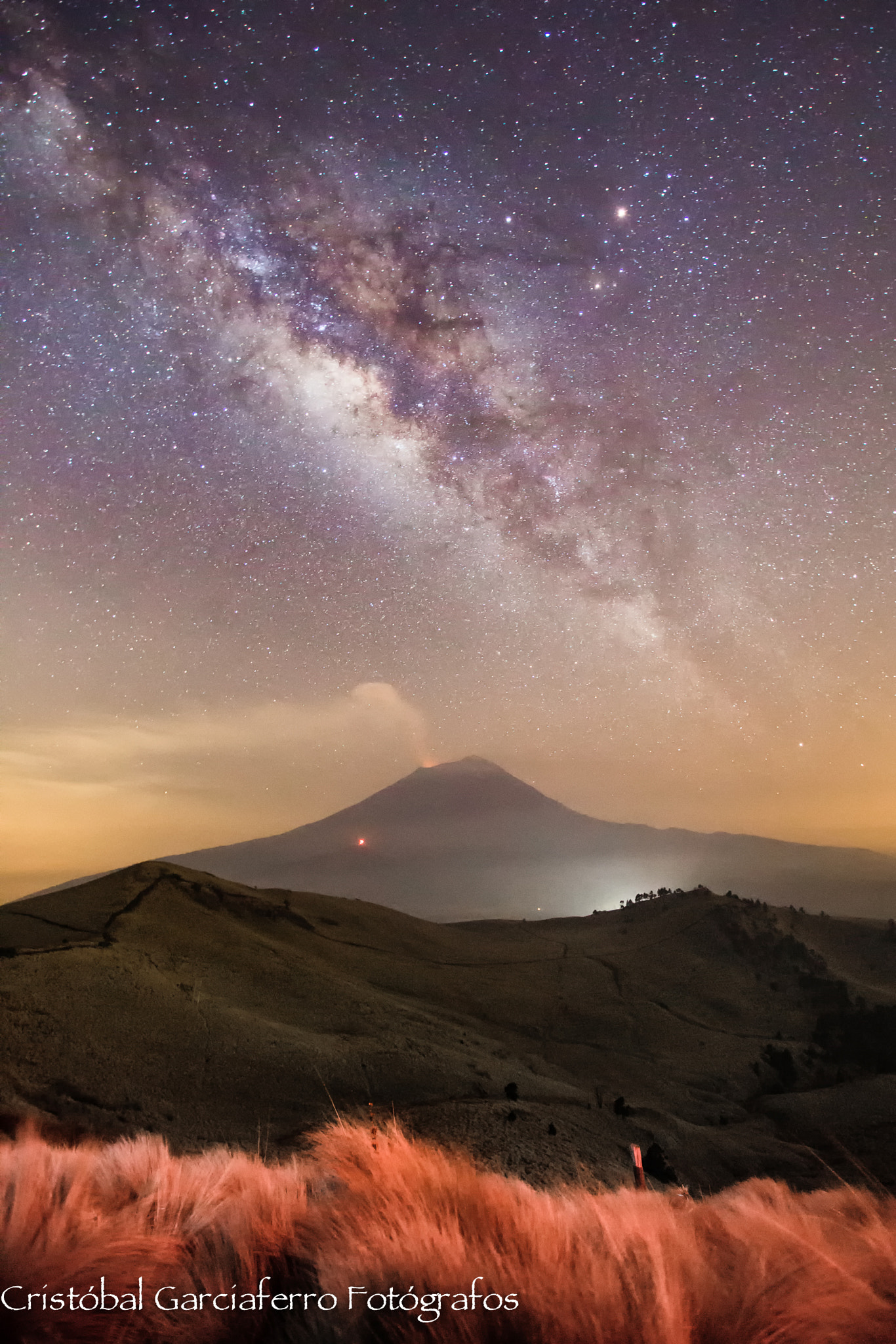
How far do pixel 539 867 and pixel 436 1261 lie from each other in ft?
475

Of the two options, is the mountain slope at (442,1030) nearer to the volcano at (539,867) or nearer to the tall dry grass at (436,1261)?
the tall dry grass at (436,1261)

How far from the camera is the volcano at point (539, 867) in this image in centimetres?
9862

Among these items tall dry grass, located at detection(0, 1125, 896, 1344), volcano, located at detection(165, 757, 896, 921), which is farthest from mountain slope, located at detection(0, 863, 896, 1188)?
volcano, located at detection(165, 757, 896, 921)

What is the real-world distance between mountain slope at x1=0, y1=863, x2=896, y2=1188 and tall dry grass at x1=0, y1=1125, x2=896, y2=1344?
3938 mm

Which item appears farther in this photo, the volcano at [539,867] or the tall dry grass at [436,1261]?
the volcano at [539,867]

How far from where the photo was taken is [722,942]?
25.7 metres

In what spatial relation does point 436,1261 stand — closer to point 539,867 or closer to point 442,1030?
point 442,1030

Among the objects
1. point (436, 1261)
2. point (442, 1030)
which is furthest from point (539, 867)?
point (436, 1261)

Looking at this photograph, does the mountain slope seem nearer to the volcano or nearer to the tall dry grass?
the tall dry grass

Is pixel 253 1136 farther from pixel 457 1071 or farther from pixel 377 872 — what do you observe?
pixel 377 872

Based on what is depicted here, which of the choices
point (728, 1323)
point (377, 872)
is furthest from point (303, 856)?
point (728, 1323)

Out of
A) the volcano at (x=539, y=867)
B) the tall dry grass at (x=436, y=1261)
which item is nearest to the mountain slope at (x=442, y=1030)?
the tall dry grass at (x=436, y=1261)

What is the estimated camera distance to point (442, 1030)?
46.7 ft

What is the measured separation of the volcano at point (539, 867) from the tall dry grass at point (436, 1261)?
75.4 meters
